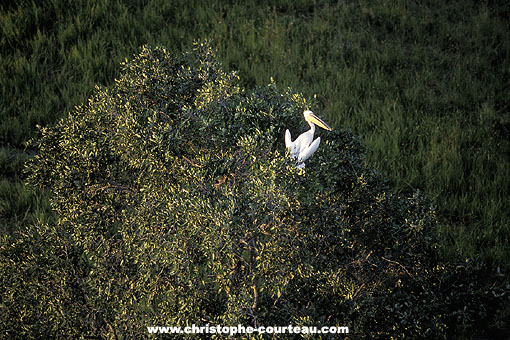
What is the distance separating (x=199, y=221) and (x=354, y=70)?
1032 centimetres

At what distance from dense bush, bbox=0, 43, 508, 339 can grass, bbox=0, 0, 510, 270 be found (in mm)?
3662

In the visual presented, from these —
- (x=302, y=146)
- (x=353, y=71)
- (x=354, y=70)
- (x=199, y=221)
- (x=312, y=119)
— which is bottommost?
(x=353, y=71)

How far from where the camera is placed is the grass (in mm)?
11805

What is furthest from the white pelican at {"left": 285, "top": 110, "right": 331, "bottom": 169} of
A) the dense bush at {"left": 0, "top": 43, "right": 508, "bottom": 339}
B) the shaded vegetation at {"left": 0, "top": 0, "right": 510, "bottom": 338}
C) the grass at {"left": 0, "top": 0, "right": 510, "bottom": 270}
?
the grass at {"left": 0, "top": 0, "right": 510, "bottom": 270}

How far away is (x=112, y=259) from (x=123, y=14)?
34.7 feet

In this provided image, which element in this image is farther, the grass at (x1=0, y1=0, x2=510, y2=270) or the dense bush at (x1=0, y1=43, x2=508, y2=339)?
the grass at (x1=0, y1=0, x2=510, y2=270)

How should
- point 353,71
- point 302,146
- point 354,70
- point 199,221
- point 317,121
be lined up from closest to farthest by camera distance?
1. point 199,221
2. point 302,146
3. point 317,121
4. point 354,70
5. point 353,71

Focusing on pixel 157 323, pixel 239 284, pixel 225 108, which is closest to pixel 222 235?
pixel 239 284

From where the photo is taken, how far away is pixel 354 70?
15.1 m

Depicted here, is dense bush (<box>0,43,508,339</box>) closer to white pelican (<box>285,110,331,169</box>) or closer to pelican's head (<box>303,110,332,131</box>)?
white pelican (<box>285,110,331,169</box>)

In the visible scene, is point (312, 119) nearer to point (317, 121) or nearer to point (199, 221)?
point (317, 121)

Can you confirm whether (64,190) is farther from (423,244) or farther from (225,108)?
(423,244)

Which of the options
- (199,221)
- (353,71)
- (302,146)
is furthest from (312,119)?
(353,71)

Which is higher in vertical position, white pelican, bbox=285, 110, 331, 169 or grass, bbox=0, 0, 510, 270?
white pelican, bbox=285, 110, 331, 169
